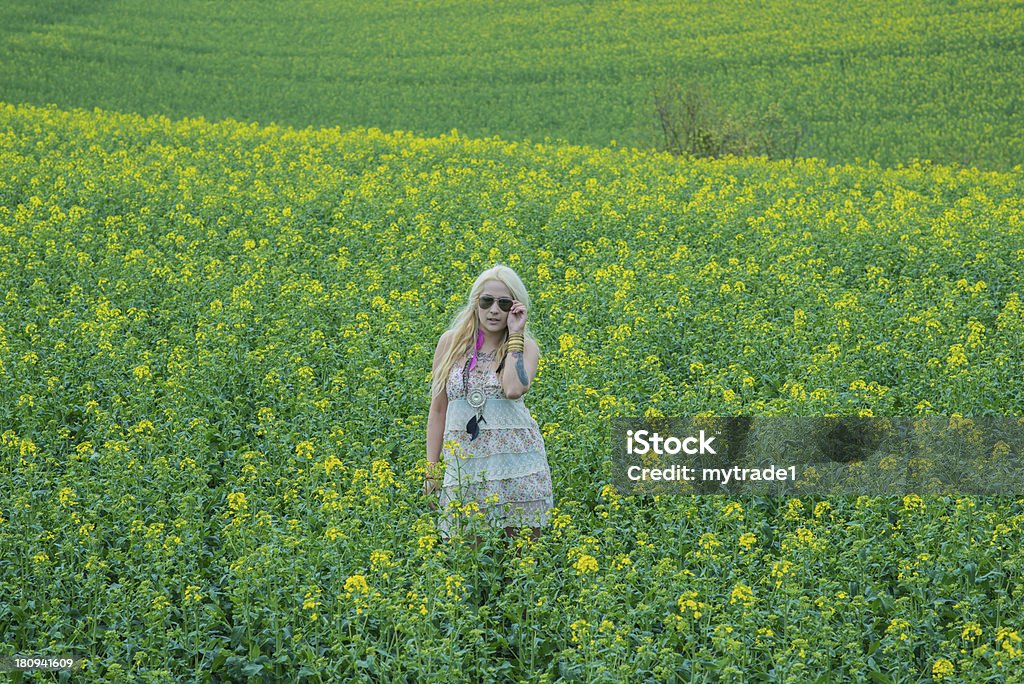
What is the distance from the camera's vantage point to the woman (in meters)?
6.14

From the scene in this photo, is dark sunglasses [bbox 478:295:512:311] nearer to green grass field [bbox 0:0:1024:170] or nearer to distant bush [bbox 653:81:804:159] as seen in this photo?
distant bush [bbox 653:81:804:159]

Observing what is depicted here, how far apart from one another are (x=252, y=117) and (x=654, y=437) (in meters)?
27.8

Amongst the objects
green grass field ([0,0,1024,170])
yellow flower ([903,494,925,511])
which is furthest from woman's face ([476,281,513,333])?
green grass field ([0,0,1024,170])

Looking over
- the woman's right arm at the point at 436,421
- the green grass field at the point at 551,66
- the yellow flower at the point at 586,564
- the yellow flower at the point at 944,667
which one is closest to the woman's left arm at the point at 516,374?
the woman's right arm at the point at 436,421

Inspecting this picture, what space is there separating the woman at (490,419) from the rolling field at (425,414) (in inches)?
8.8

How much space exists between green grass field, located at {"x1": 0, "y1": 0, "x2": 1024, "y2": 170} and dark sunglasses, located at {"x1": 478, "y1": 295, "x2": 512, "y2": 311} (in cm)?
2271

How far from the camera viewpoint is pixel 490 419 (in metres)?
6.26

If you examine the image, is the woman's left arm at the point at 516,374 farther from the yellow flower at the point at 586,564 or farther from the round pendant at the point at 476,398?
the yellow flower at the point at 586,564

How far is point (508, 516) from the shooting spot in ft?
20.6

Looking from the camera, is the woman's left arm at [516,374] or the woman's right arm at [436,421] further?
the woman's right arm at [436,421]

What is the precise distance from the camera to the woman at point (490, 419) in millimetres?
6137

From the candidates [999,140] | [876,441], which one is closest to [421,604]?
[876,441]

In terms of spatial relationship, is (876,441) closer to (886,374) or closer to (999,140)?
(886,374)

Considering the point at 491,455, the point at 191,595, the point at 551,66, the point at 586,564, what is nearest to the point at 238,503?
the point at 191,595
